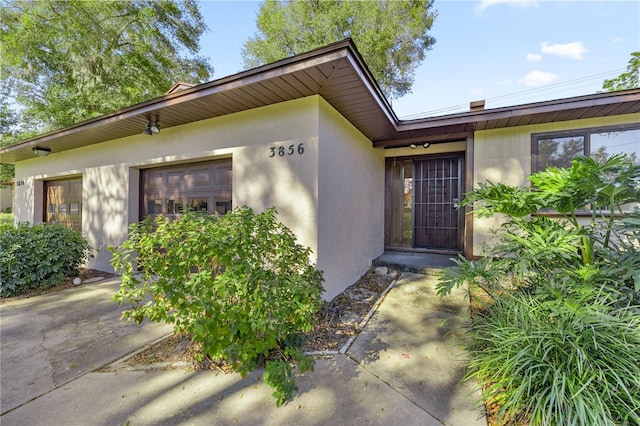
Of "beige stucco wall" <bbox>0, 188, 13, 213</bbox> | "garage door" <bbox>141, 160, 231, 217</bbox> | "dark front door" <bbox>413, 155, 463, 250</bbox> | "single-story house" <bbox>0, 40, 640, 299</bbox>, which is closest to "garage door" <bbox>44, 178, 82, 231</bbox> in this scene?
"single-story house" <bbox>0, 40, 640, 299</bbox>

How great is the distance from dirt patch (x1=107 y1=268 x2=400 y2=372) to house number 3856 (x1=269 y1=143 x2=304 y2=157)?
2202 millimetres

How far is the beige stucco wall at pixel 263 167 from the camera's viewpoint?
11.6ft

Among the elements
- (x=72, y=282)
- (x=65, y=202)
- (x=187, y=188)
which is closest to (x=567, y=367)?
(x=187, y=188)

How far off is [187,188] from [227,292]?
368 cm

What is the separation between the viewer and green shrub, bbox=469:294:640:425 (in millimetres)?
1520

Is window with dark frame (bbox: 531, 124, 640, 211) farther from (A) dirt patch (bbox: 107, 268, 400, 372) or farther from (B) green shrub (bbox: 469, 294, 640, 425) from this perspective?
(A) dirt patch (bbox: 107, 268, 400, 372)

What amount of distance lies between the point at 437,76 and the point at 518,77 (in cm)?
234

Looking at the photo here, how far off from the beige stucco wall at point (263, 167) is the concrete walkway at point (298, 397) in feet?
4.91

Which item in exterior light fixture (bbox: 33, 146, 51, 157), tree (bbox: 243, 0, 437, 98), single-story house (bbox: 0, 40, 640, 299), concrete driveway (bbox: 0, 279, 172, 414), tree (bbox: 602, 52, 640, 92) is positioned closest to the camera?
concrete driveway (bbox: 0, 279, 172, 414)

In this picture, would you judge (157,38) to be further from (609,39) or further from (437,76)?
(609,39)

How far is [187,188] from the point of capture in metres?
4.92

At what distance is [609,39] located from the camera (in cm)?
548

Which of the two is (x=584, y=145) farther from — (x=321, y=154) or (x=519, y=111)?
(x=321, y=154)

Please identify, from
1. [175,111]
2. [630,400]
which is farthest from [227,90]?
[630,400]
